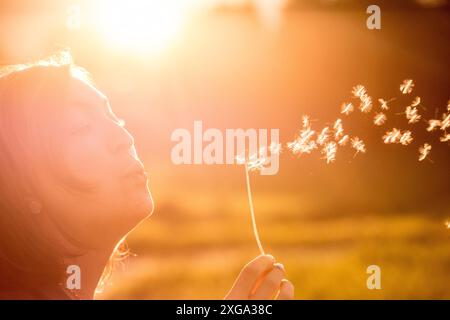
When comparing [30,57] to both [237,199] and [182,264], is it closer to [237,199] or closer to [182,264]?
[182,264]

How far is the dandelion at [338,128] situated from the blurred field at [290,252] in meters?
1.22

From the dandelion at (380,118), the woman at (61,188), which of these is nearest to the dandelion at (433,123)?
the dandelion at (380,118)

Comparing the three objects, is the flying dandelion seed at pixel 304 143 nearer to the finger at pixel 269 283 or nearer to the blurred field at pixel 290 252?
the finger at pixel 269 283

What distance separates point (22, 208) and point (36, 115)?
247mm

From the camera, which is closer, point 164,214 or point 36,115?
point 36,115

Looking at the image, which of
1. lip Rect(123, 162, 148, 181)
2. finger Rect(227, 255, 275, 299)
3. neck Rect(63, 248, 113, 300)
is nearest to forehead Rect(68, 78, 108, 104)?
lip Rect(123, 162, 148, 181)

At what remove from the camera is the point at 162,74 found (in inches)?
141

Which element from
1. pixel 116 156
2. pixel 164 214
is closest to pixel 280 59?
pixel 116 156

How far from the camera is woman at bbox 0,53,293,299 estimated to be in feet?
5.96

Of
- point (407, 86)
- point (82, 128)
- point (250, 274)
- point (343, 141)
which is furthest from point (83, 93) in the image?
point (407, 86)

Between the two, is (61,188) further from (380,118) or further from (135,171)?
(380,118)

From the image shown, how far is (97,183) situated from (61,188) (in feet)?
0.31
